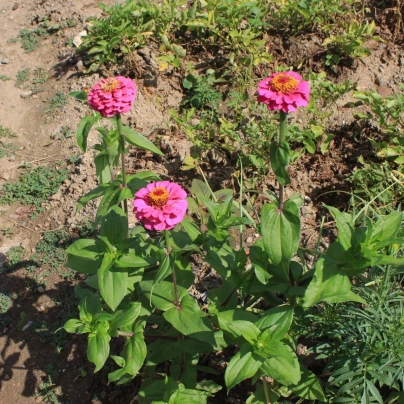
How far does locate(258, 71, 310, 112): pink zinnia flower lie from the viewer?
1987mm

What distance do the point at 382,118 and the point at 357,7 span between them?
1.63m

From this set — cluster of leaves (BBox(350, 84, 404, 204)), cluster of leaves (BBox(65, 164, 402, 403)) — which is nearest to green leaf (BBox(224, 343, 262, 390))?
cluster of leaves (BBox(65, 164, 402, 403))

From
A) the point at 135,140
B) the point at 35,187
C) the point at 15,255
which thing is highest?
the point at 135,140

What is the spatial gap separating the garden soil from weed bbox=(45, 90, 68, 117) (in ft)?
0.04

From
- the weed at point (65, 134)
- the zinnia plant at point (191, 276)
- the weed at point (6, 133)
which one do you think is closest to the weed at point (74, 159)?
the weed at point (65, 134)

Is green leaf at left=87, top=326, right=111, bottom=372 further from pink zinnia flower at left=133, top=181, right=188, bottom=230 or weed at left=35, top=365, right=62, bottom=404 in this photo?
weed at left=35, top=365, right=62, bottom=404

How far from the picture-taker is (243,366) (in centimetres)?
210

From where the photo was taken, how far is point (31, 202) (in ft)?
12.8

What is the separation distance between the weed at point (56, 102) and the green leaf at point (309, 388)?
3189 millimetres

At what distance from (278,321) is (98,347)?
79 cm

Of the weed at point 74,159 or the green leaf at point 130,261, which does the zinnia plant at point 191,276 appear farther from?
the weed at point 74,159

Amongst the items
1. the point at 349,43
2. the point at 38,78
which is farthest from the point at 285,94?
the point at 38,78

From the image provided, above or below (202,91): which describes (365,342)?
below

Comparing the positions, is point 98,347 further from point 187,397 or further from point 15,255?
point 15,255
